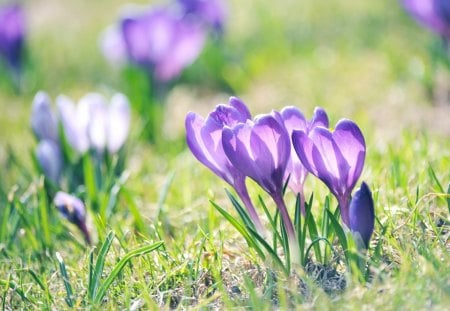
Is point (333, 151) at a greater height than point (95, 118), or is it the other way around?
point (333, 151)

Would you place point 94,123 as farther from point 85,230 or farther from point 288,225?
point 288,225

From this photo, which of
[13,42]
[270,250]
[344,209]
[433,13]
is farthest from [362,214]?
[13,42]

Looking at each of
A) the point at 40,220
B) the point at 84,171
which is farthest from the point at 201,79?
the point at 40,220

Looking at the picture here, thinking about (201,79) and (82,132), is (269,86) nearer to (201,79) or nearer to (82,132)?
(201,79)

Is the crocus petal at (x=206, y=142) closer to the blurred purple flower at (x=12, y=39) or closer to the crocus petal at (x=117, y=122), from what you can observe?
the crocus petal at (x=117, y=122)

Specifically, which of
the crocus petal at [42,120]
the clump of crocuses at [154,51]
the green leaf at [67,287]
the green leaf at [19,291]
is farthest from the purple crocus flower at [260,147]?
the clump of crocuses at [154,51]

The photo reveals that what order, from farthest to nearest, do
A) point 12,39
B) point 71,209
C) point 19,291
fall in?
point 12,39 < point 71,209 < point 19,291

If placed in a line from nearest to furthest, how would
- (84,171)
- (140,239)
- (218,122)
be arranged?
(218,122) → (140,239) → (84,171)
